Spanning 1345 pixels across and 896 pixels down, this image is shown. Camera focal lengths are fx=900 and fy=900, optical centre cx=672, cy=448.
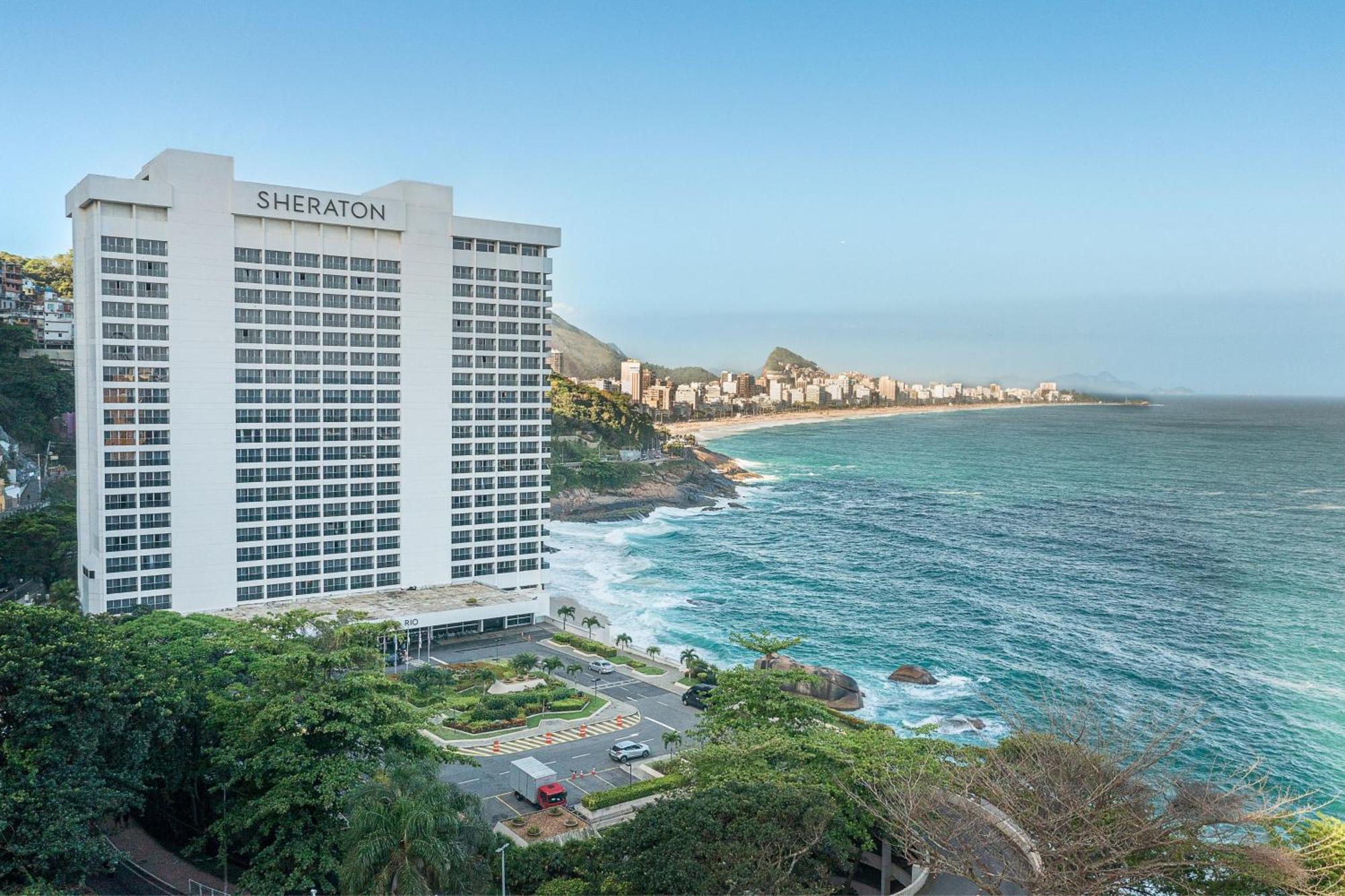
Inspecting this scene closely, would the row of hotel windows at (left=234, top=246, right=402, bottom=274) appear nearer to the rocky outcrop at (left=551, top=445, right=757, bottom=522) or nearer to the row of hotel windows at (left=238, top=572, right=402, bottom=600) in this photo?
the row of hotel windows at (left=238, top=572, right=402, bottom=600)

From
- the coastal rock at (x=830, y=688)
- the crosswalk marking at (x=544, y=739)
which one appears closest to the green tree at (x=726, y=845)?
the crosswalk marking at (x=544, y=739)

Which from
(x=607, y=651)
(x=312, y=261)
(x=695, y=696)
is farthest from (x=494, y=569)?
(x=312, y=261)

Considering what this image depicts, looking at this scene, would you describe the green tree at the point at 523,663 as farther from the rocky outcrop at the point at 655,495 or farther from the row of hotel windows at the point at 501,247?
the rocky outcrop at the point at 655,495

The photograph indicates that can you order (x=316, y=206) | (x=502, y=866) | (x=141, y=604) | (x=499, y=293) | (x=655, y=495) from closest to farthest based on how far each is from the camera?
(x=502, y=866), (x=141, y=604), (x=316, y=206), (x=499, y=293), (x=655, y=495)

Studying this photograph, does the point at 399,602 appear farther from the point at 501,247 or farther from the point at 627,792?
the point at 627,792

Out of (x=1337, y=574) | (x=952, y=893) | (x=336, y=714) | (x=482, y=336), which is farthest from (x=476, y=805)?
(x=1337, y=574)
